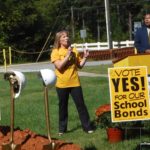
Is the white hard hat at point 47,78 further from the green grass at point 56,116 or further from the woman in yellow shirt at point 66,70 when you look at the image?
the woman in yellow shirt at point 66,70

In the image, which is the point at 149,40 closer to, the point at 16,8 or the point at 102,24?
the point at 16,8

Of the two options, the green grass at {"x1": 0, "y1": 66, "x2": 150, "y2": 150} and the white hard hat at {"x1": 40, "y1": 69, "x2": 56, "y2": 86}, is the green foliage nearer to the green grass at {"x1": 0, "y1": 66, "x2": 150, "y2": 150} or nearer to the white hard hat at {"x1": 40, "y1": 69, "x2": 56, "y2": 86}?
the green grass at {"x1": 0, "y1": 66, "x2": 150, "y2": 150}

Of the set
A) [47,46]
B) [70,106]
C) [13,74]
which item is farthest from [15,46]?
[13,74]

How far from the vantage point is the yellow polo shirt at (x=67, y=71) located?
31.2 ft

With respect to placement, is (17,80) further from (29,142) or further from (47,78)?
(29,142)

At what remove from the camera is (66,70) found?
31.4ft

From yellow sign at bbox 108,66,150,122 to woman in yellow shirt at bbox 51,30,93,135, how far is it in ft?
5.33

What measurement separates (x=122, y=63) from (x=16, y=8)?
4127 cm

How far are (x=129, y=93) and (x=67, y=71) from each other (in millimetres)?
1999

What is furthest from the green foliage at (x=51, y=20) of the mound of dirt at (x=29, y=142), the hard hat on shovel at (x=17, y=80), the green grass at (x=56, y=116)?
the hard hat on shovel at (x=17, y=80)

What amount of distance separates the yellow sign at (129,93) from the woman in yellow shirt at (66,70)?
5.33ft

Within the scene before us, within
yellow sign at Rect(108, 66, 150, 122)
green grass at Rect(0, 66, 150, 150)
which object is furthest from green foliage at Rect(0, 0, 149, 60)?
yellow sign at Rect(108, 66, 150, 122)

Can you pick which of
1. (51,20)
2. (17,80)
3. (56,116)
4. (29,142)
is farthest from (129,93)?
(51,20)

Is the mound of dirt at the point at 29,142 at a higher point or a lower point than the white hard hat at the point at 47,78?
lower
